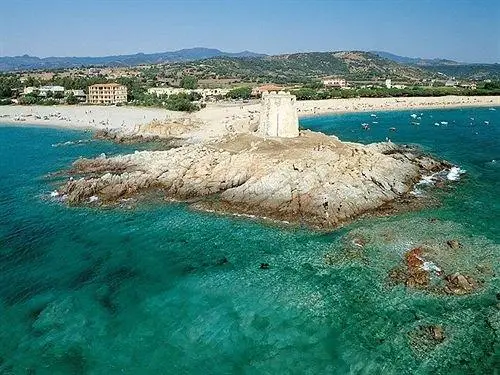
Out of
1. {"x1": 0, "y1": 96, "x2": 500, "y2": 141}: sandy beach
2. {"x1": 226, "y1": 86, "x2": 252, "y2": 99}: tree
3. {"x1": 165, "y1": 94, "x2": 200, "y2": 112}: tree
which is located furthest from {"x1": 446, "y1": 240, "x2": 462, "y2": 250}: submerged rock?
{"x1": 226, "y1": 86, "x2": 252, "y2": 99}: tree

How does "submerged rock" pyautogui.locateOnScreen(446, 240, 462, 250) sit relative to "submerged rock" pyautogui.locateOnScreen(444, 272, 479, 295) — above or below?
above

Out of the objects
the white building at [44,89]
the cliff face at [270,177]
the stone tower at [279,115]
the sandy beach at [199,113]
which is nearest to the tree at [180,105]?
the sandy beach at [199,113]

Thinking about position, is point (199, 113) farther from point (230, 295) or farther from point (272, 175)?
point (230, 295)

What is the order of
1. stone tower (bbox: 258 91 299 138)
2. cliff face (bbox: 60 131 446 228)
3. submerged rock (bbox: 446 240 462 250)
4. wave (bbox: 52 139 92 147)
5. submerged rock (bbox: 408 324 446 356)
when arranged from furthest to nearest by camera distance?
wave (bbox: 52 139 92 147), stone tower (bbox: 258 91 299 138), cliff face (bbox: 60 131 446 228), submerged rock (bbox: 446 240 462 250), submerged rock (bbox: 408 324 446 356)

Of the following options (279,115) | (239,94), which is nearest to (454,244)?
(279,115)

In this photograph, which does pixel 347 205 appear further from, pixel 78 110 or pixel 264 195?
pixel 78 110

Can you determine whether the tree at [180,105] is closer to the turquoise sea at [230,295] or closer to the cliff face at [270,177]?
the cliff face at [270,177]

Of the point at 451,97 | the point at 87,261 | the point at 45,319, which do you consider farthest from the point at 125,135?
the point at 451,97

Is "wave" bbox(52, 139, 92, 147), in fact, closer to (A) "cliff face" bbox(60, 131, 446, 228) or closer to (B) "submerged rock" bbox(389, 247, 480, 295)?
(A) "cliff face" bbox(60, 131, 446, 228)
